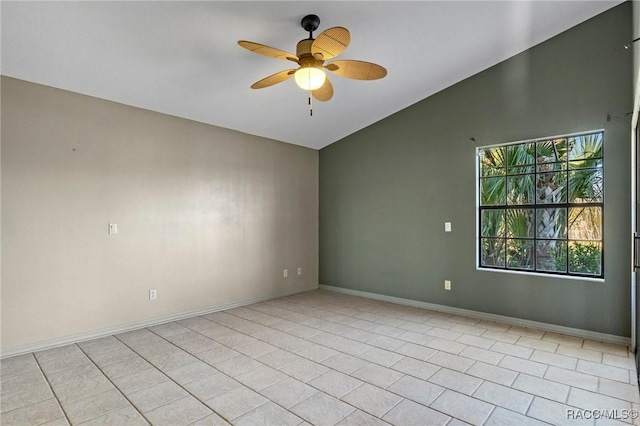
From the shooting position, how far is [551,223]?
389cm

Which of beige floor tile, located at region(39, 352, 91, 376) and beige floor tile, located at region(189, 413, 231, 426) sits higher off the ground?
beige floor tile, located at region(189, 413, 231, 426)

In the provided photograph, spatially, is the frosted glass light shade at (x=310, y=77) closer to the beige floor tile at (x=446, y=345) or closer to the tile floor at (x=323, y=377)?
the tile floor at (x=323, y=377)

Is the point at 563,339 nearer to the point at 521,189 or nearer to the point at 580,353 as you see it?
the point at 580,353

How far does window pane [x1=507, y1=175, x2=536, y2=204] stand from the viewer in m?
4.04

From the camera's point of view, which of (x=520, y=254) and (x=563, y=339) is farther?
(x=520, y=254)

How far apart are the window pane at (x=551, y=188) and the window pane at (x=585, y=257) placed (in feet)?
1.68

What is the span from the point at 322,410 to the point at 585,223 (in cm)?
337

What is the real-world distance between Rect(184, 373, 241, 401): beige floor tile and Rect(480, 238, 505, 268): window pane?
332cm

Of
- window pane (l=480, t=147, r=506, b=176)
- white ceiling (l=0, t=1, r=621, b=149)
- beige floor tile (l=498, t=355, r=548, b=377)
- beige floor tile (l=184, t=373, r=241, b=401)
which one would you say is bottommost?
beige floor tile (l=184, t=373, r=241, b=401)

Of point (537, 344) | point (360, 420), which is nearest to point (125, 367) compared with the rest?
point (360, 420)

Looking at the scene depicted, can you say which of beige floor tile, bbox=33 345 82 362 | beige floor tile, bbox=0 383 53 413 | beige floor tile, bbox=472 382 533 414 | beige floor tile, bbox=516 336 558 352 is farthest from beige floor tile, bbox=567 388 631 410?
beige floor tile, bbox=33 345 82 362

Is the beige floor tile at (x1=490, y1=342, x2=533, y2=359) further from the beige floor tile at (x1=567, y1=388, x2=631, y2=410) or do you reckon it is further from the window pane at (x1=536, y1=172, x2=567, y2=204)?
the window pane at (x1=536, y1=172, x2=567, y2=204)

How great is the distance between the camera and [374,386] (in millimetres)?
2574

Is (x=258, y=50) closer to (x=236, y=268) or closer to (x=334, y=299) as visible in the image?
(x=236, y=268)
